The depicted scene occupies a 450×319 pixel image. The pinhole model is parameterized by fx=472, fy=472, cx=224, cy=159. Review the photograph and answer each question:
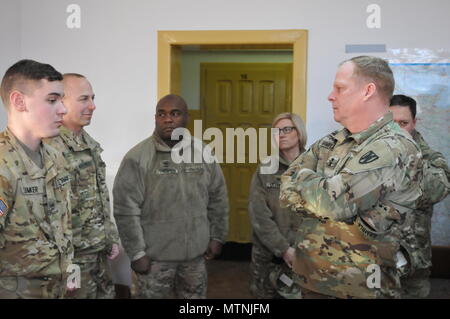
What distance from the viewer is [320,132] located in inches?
138

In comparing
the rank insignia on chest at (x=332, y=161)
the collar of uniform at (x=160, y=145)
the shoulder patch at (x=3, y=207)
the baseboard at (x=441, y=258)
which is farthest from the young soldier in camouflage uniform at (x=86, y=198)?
the baseboard at (x=441, y=258)

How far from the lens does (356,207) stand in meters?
1.74

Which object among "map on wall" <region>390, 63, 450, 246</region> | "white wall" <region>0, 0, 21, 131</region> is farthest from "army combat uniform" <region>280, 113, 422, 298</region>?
"white wall" <region>0, 0, 21, 131</region>

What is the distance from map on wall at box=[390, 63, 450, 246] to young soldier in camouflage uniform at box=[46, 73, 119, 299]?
2198 millimetres

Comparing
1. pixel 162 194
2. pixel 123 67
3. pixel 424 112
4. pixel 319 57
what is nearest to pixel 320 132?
pixel 319 57

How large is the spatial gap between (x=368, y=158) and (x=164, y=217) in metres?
1.54

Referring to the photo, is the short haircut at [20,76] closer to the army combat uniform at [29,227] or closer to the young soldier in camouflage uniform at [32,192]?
the young soldier in camouflage uniform at [32,192]

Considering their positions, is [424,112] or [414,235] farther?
[424,112]

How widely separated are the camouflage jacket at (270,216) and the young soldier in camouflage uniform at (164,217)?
0.30 meters

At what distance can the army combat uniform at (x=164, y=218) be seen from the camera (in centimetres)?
290

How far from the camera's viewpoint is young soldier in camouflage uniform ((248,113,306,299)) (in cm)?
300
